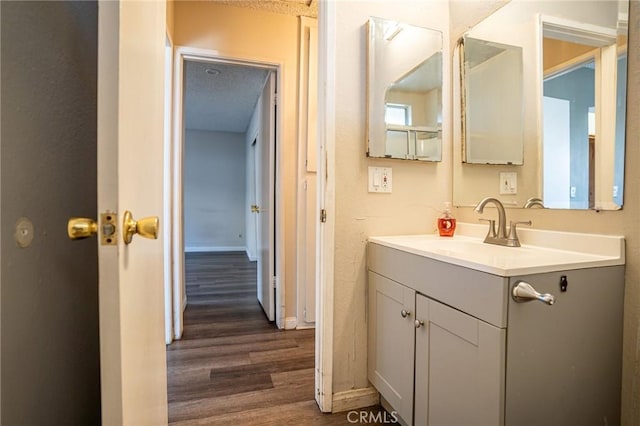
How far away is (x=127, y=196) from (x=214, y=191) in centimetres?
605

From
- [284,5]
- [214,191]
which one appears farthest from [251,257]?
[284,5]

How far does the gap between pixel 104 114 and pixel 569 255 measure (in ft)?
4.33

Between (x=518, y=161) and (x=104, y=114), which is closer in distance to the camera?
(x=104, y=114)

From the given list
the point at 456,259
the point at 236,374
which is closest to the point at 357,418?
the point at 236,374

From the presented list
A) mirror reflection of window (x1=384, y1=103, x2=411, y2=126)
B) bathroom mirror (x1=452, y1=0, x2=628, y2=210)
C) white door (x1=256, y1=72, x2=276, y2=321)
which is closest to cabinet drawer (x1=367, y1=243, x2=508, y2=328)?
bathroom mirror (x1=452, y1=0, x2=628, y2=210)

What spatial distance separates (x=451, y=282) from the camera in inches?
38.6

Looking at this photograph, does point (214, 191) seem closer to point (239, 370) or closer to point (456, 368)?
point (239, 370)

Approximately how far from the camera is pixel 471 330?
2.97 ft

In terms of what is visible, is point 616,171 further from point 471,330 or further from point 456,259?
point 471,330

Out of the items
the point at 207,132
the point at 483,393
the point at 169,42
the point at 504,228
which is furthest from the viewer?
the point at 207,132

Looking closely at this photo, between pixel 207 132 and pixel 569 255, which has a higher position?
pixel 207 132

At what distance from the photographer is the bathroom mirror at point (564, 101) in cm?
96

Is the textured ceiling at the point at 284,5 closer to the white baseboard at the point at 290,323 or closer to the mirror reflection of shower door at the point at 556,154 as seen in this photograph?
the mirror reflection of shower door at the point at 556,154

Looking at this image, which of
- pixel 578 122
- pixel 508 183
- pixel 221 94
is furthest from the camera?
pixel 221 94
